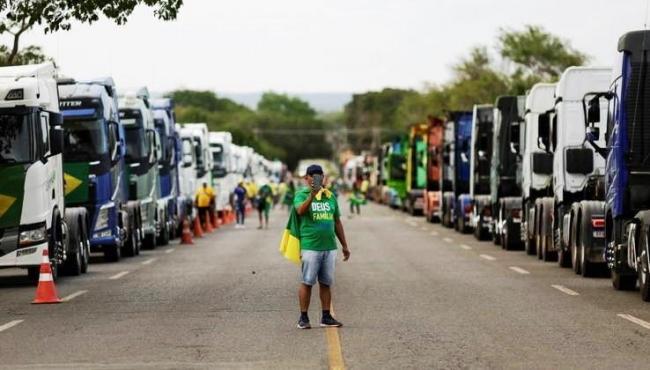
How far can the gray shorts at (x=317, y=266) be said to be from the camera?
54.7 feet

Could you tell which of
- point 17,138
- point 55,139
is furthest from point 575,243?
point 17,138

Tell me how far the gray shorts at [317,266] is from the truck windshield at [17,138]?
8603 mm

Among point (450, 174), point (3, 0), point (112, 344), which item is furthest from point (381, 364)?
point (450, 174)

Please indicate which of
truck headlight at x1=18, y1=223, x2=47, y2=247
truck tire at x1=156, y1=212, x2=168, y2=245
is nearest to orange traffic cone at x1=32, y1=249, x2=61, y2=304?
truck headlight at x1=18, y1=223, x2=47, y2=247

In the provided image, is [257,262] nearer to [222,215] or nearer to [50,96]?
[50,96]

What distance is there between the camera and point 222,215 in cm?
6475

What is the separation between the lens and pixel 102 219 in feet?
104

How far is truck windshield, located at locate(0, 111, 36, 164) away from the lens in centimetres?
2423

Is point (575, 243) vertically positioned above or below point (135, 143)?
below

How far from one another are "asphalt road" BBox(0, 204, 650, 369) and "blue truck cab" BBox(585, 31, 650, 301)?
66cm

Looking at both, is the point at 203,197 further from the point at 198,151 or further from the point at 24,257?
the point at 24,257

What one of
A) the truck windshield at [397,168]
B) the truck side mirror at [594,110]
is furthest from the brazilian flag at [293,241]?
the truck windshield at [397,168]

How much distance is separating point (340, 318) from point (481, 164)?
25.3m

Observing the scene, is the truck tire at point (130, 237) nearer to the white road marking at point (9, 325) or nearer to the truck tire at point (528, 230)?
the truck tire at point (528, 230)
